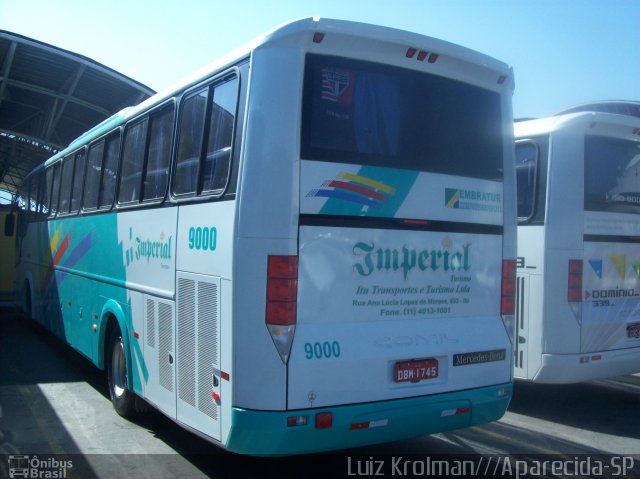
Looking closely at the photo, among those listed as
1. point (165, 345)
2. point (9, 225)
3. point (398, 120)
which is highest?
point (398, 120)

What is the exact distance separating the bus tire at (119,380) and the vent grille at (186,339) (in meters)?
1.65

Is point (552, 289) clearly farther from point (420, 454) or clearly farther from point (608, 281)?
point (420, 454)

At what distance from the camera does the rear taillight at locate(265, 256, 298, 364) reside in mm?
4152

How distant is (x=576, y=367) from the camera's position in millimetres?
6832

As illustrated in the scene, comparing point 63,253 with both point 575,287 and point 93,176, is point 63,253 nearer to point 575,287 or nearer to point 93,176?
point 93,176

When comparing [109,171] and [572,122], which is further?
[109,171]

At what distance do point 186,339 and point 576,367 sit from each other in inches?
170

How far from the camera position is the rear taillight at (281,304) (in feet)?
13.6

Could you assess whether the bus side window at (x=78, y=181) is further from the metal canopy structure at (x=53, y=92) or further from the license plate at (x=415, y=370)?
the metal canopy structure at (x=53, y=92)

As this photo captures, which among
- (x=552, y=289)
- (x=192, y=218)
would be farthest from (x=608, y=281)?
(x=192, y=218)

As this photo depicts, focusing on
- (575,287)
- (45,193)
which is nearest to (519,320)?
(575,287)

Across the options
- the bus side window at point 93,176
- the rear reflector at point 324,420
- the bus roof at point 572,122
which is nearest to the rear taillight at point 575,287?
the bus roof at point 572,122

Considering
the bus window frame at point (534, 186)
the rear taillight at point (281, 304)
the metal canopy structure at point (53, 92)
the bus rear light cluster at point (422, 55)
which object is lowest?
the rear taillight at point (281, 304)

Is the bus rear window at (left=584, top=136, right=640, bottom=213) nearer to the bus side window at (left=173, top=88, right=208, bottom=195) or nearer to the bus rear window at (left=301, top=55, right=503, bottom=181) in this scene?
the bus rear window at (left=301, top=55, right=503, bottom=181)
